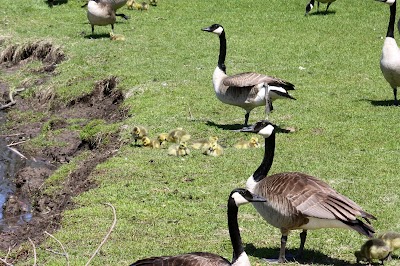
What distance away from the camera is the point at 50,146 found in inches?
566

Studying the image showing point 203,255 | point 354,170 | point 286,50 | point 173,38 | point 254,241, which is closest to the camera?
point 203,255

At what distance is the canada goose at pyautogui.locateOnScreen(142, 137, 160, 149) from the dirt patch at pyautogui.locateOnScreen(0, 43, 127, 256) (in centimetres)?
58

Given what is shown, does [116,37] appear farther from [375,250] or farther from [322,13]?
[375,250]

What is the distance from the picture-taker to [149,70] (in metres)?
17.7

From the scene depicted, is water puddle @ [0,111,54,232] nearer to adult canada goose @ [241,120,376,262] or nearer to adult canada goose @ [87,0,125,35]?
adult canada goose @ [241,120,376,262]

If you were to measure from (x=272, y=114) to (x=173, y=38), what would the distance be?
6824 millimetres

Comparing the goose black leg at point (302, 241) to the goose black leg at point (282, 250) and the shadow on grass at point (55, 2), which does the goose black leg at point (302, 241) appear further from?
the shadow on grass at point (55, 2)

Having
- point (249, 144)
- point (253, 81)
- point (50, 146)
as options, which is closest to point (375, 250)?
point (249, 144)

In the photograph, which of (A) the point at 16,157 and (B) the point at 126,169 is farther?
(A) the point at 16,157

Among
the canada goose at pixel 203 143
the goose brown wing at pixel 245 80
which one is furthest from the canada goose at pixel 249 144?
the goose brown wing at pixel 245 80

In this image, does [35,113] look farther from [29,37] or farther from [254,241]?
[254,241]

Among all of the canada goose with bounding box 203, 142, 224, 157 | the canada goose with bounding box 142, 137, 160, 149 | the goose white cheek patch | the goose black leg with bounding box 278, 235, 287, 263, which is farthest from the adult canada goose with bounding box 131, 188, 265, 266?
the canada goose with bounding box 142, 137, 160, 149

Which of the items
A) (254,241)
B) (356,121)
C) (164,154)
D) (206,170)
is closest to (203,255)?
(254,241)

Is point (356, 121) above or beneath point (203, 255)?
beneath
